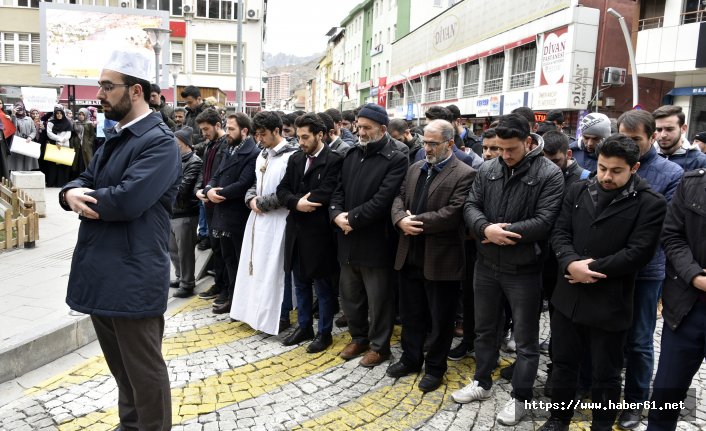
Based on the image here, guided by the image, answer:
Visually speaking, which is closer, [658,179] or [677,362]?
[677,362]

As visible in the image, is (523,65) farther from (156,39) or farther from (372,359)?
(372,359)

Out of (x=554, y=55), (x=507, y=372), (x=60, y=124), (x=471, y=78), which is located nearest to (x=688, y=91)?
(x=554, y=55)

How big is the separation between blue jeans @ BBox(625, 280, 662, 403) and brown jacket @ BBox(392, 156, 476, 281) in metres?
1.27

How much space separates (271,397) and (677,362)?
2819 millimetres

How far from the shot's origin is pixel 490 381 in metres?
4.24

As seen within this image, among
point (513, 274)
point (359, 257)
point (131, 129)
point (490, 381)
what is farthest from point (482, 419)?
point (131, 129)

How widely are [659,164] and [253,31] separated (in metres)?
38.1

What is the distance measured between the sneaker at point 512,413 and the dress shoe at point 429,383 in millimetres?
605

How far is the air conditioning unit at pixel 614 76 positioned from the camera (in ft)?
72.0

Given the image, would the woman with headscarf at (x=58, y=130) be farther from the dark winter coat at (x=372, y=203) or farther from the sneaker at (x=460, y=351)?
the sneaker at (x=460, y=351)

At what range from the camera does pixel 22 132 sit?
44.1ft

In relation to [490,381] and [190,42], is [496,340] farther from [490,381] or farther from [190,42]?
[190,42]

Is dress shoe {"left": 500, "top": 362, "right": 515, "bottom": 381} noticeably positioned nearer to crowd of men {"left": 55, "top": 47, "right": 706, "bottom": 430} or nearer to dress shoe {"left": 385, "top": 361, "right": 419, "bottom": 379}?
crowd of men {"left": 55, "top": 47, "right": 706, "bottom": 430}

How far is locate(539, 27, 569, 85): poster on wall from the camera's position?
23.0m
